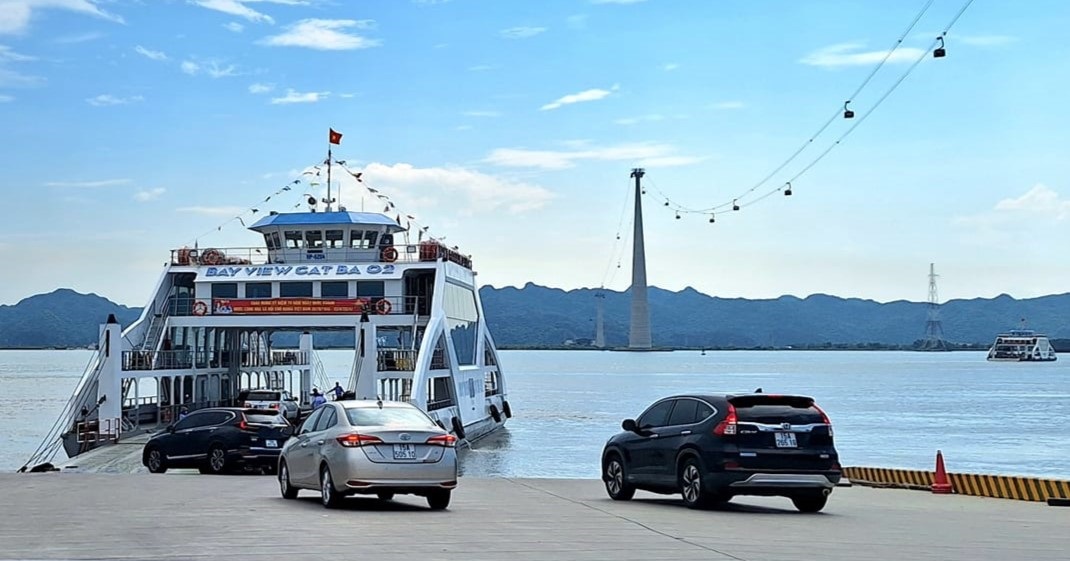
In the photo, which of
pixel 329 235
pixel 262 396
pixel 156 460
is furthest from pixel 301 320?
pixel 156 460

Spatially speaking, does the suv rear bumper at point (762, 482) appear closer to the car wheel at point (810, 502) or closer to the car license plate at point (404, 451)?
the car wheel at point (810, 502)

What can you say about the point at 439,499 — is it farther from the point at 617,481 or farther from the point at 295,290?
the point at 295,290

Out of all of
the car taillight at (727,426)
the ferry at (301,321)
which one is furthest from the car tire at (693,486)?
the ferry at (301,321)

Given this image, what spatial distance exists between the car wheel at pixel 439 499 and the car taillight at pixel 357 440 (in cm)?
103

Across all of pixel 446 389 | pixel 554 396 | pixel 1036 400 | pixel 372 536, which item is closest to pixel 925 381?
pixel 1036 400

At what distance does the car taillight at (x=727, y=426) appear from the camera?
15.8 meters

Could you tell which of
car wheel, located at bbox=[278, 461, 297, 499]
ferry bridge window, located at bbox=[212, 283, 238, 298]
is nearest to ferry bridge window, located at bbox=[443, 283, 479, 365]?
ferry bridge window, located at bbox=[212, 283, 238, 298]

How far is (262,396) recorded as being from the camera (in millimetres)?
41875

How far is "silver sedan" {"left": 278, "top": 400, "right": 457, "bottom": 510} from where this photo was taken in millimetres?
15250

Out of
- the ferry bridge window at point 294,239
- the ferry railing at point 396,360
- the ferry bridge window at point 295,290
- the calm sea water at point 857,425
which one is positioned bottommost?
the calm sea water at point 857,425

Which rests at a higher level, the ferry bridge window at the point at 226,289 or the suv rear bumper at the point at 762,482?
the ferry bridge window at the point at 226,289

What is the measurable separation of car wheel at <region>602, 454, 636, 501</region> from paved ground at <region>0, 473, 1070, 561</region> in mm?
329

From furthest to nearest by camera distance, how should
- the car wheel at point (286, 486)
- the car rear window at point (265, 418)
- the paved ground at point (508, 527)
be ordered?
the car rear window at point (265, 418), the car wheel at point (286, 486), the paved ground at point (508, 527)

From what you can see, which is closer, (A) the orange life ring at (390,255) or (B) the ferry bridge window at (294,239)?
(A) the orange life ring at (390,255)
